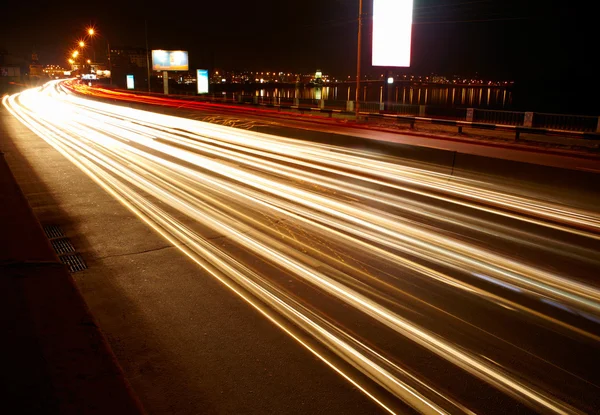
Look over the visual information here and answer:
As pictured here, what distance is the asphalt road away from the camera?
13.7 feet

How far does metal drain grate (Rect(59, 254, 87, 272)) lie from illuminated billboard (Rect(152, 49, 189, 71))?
71031 millimetres

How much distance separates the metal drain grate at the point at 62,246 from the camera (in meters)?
7.60

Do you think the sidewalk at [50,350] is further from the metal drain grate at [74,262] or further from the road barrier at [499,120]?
the road barrier at [499,120]

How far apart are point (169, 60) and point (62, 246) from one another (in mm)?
72418

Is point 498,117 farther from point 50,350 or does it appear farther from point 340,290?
point 50,350

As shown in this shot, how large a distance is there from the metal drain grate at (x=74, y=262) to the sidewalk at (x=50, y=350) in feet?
1.81

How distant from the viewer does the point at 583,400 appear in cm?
400

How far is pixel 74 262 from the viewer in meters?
7.14

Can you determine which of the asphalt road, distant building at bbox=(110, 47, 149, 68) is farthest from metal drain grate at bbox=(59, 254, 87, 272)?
distant building at bbox=(110, 47, 149, 68)

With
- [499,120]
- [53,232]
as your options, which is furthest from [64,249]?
[499,120]

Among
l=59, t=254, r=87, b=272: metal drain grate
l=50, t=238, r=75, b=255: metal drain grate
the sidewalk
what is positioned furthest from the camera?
l=50, t=238, r=75, b=255: metal drain grate

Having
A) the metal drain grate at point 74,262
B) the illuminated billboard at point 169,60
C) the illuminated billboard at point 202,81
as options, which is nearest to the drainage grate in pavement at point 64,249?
the metal drain grate at point 74,262

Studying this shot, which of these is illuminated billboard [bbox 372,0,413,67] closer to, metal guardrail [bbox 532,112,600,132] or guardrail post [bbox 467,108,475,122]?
guardrail post [bbox 467,108,475,122]

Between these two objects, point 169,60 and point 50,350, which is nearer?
point 50,350
